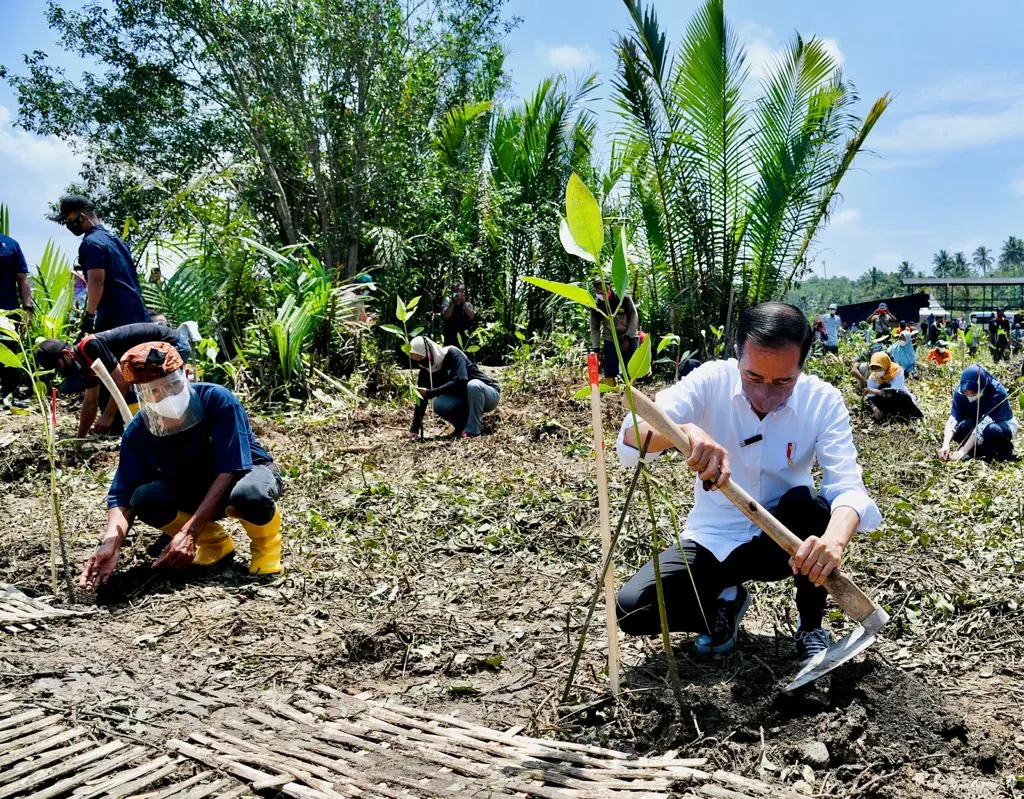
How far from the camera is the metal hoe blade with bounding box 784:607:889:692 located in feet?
7.02

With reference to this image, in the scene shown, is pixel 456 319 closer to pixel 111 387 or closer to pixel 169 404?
pixel 111 387

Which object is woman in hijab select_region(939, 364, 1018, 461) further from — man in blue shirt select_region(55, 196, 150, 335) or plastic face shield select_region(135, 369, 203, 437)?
man in blue shirt select_region(55, 196, 150, 335)

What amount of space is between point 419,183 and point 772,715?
10.6 metres

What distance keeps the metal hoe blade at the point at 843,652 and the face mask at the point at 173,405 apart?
92.6 inches

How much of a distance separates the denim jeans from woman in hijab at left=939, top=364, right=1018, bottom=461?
3.18m

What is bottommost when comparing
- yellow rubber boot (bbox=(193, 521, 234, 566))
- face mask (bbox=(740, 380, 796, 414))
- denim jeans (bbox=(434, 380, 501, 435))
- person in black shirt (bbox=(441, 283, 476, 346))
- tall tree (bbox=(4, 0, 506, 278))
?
yellow rubber boot (bbox=(193, 521, 234, 566))

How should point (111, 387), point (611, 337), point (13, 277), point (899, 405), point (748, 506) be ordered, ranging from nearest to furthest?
point (748, 506) < point (111, 387) < point (13, 277) < point (611, 337) < point (899, 405)

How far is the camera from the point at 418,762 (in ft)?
6.77

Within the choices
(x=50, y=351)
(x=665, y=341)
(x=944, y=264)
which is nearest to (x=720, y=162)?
(x=665, y=341)

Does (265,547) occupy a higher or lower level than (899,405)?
lower

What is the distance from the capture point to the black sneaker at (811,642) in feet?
7.95

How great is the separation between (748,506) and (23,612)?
2643 millimetres

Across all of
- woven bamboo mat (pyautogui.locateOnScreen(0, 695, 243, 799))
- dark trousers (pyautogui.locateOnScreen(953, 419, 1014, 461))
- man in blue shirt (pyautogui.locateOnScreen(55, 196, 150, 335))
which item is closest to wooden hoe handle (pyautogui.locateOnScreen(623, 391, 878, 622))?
woven bamboo mat (pyautogui.locateOnScreen(0, 695, 243, 799))

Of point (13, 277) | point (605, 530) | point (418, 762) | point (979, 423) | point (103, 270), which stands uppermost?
point (13, 277)
